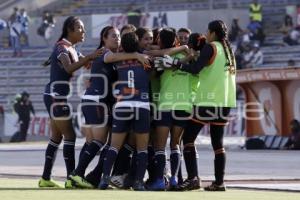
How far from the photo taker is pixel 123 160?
1320cm

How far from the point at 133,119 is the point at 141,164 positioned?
0.53 meters

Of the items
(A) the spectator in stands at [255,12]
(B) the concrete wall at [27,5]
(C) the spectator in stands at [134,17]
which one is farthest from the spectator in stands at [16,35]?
(A) the spectator in stands at [255,12]

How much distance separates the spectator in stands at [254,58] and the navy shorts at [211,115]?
2171 cm

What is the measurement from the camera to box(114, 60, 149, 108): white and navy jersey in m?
12.6

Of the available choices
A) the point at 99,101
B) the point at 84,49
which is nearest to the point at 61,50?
the point at 99,101

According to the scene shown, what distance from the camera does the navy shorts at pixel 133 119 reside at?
497 inches

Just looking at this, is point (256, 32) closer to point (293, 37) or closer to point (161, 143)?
point (293, 37)

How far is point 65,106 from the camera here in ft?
43.0

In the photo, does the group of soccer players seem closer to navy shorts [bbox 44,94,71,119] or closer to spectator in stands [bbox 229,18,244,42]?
navy shorts [bbox 44,94,71,119]

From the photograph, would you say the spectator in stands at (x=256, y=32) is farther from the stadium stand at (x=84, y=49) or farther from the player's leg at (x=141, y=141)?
the player's leg at (x=141, y=141)

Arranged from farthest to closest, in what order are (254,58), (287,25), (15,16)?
(15,16), (287,25), (254,58)

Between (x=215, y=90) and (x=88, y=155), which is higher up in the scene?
(x=215, y=90)

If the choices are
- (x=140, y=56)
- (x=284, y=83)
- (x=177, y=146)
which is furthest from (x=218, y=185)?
(x=284, y=83)
